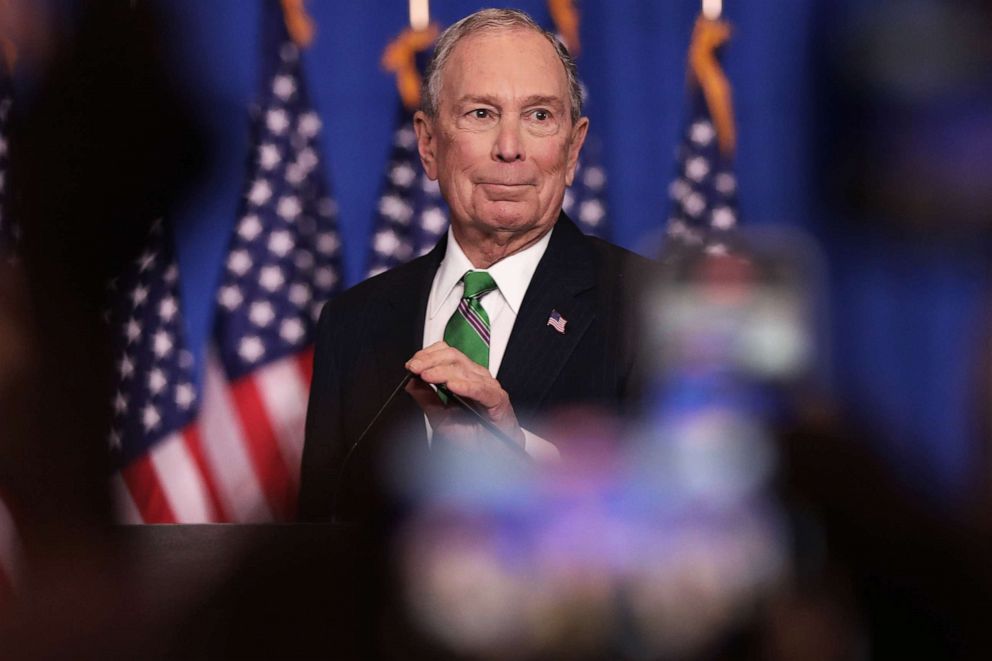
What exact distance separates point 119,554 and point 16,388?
1601 millimetres

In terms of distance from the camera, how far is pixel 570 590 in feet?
2.44

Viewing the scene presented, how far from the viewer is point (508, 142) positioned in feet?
4.04

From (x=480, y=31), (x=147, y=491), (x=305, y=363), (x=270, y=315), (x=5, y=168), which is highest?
(x=480, y=31)

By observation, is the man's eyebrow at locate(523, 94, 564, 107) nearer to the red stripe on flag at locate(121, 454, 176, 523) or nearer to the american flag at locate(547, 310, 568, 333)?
the american flag at locate(547, 310, 568, 333)

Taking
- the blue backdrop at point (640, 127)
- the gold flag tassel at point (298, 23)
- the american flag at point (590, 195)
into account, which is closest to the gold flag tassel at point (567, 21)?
the blue backdrop at point (640, 127)

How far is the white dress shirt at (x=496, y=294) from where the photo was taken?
1.32 metres

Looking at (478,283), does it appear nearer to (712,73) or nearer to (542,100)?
(542,100)

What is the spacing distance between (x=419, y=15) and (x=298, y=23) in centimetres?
30

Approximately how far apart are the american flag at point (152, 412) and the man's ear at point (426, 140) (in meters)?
1.13

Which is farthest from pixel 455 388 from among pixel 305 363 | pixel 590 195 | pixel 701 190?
pixel 701 190

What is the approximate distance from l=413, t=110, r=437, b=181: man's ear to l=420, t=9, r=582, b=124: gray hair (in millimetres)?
12

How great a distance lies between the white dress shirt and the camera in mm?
1315

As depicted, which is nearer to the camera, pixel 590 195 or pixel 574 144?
pixel 574 144

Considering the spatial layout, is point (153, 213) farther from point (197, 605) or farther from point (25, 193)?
point (197, 605)
